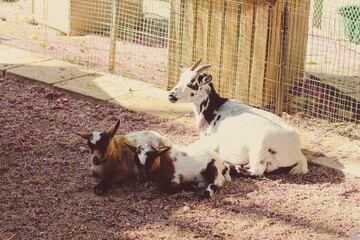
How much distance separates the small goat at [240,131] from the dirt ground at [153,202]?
0.19 m

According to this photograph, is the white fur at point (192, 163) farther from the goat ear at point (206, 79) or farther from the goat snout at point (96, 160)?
the goat ear at point (206, 79)

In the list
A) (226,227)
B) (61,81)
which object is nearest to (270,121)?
(226,227)

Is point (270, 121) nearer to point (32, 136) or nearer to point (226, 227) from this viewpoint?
point (226, 227)

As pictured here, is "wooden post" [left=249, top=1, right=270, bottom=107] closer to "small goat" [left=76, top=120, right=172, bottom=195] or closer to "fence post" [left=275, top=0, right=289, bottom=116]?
"fence post" [left=275, top=0, right=289, bottom=116]

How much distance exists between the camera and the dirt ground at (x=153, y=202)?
15.0ft

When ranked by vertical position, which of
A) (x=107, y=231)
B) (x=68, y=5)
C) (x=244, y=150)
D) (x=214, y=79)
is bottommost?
(x=107, y=231)

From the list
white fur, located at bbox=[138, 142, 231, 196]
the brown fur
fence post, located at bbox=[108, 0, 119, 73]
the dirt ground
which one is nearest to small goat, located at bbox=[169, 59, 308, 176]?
the dirt ground

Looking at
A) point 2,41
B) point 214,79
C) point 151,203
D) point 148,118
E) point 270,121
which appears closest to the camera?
point 151,203

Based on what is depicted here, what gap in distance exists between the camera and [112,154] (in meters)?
5.21

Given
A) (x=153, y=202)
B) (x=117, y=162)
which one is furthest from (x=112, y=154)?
(x=153, y=202)

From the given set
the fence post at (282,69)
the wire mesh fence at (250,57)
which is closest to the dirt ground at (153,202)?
the fence post at (282,69)

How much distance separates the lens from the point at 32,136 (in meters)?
6.42

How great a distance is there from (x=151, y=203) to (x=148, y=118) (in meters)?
2.30

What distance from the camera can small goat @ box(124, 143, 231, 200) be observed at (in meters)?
5.10
